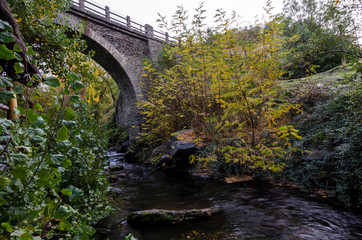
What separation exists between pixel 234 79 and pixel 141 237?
149 inches

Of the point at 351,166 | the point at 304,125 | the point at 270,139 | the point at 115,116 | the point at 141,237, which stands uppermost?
the point at 115,116

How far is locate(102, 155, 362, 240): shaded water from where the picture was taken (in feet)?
9.21

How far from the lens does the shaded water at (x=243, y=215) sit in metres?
2.81

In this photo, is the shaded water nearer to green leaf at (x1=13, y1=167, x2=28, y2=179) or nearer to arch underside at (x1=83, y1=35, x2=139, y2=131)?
green leaf at (x1=13, y1=167, x2=28, y2=179)

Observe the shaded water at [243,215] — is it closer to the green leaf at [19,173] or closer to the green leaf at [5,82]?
the green leaf at [19,173]

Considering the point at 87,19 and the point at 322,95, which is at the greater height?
the point at 87,19

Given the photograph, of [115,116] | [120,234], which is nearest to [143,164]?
[120,234]

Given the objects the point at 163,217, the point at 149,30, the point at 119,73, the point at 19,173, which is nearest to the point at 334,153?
the point at 163,217

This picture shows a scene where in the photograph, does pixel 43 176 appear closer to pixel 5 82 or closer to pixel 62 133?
pixel 62 133

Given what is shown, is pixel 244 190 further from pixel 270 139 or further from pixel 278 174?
pixel 270 139

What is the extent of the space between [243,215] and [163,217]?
1.46 metres

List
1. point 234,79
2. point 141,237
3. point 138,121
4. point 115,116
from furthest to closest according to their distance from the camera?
point 115,116, point 138,121, point 234,79, point 141,237

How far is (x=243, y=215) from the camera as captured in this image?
342cm

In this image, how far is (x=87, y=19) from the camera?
413 inches
